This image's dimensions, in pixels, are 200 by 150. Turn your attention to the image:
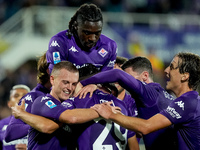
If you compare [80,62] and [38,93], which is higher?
[80,62]

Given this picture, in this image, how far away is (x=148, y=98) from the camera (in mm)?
5035

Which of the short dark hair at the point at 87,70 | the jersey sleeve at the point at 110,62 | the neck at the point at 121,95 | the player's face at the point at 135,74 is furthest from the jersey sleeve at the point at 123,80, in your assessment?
the neck at the point at 121,95

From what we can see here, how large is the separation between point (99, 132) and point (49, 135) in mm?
626

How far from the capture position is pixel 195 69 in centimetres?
495

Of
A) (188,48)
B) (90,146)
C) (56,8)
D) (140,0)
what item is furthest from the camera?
(140,0)

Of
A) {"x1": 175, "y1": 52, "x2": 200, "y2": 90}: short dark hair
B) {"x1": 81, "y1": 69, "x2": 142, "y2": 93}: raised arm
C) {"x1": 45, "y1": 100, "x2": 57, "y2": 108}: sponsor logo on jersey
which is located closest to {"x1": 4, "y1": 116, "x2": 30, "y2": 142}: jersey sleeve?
{"x1": 45, "y1": 100, "x2": 57, "y2": 108}: sponsor logo on jersey

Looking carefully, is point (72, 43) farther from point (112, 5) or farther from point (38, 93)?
point (112, 5)

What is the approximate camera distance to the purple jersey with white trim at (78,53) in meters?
5.78

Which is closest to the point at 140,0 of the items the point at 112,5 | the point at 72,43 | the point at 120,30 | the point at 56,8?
the point at 112,5

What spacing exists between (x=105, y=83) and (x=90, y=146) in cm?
90

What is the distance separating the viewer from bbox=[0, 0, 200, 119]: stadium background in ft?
49.6

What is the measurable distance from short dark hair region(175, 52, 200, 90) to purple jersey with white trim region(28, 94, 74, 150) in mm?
1425

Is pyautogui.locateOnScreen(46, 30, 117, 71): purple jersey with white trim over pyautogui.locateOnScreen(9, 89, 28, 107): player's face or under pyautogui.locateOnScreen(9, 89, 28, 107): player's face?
over

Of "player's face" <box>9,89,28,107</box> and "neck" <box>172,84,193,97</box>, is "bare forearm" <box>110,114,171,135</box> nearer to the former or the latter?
"neck" <box>172,84,193,97</box>
